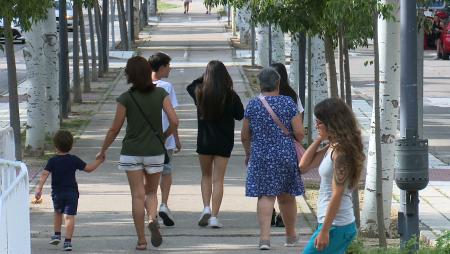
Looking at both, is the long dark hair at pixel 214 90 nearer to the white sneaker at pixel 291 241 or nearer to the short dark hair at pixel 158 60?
the short dark hair at pixel 158 60

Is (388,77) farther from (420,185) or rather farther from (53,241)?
(53,241)

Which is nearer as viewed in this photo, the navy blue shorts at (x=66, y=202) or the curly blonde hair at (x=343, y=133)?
the curly blonde hair at (x=343, y=133)

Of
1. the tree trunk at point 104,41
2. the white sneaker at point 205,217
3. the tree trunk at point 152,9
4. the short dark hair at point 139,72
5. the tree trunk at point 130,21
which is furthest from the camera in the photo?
the tree trunk at point 152,9

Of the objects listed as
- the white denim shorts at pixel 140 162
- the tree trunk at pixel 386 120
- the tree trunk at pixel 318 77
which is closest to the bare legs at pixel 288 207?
the white denim shorts at pixel 140 162

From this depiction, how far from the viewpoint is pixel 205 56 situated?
38094mm

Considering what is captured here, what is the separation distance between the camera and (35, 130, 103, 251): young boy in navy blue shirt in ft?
32.9

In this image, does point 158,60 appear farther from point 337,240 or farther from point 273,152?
point 337,240

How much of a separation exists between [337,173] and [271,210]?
2964mm

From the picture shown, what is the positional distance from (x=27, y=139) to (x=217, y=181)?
6.55 meters

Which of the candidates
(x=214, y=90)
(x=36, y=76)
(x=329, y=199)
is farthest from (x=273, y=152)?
(x=36, y=76)

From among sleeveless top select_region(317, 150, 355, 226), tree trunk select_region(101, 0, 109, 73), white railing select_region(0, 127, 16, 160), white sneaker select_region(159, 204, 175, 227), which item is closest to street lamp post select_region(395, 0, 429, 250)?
sleeveless top select_region(317, 150, 355, 226)

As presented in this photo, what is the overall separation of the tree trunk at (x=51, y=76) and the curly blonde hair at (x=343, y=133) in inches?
461

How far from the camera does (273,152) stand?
9789 millimetres

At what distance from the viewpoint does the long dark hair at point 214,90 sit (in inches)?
436
